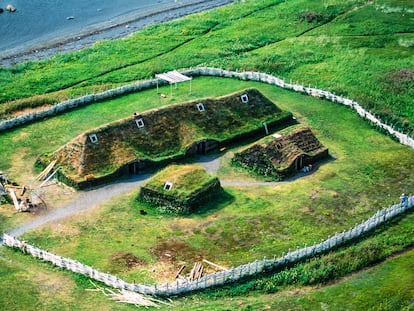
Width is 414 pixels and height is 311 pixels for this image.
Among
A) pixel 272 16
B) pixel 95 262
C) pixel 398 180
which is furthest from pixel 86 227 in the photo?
pixel 272 16

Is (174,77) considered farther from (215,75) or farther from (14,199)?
(14,199)

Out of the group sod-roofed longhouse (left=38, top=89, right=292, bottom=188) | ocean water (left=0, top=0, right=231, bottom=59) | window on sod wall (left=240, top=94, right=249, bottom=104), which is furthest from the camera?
ocean water (left=0, top=0, right=231, bottom=59)

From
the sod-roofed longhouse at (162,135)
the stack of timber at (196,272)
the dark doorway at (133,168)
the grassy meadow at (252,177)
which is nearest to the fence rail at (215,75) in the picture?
the grassy meadow at (252,177)

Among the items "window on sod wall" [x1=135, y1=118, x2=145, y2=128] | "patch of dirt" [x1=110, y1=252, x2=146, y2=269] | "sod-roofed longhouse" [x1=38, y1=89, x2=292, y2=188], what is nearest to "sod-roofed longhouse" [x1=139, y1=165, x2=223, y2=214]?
"sod-roofed longhouse" [x1=38, y1=89, x2=292, y2=188]

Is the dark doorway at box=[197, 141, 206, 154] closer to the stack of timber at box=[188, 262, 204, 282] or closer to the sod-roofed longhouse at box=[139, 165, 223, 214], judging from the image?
the sod-roofed longhouse at box=[139, 165, 223, 214]

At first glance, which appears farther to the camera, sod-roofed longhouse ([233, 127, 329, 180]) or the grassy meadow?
sod-roofed longhouse ([233, 127, 329, 180])

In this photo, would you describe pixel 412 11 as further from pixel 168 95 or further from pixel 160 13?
pixel 168 95
